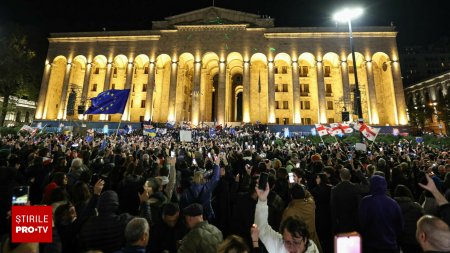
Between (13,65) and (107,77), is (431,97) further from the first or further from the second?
(13,65)

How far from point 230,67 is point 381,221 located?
140 ft

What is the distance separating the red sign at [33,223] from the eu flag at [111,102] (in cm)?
1005

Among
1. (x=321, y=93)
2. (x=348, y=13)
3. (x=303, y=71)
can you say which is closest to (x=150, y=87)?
(x=303, y=71)

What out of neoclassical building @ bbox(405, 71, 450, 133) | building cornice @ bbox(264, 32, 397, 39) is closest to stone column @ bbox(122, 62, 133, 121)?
building cornice @ bbox(264, 32, 397, 39)

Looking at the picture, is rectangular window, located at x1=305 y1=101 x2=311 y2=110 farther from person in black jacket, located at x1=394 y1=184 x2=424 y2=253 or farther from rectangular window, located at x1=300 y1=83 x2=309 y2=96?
person in black jacket, located at x1=394 y1=184 x2=424 y2=253

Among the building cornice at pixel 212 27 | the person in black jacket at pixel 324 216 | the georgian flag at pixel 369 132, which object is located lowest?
the person in black jacket at pixel 324 216

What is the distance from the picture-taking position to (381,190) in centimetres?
389

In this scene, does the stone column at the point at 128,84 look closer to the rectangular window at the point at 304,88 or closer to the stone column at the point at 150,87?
the stone column at the point at 150,87

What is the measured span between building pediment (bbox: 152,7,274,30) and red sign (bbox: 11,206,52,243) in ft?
135

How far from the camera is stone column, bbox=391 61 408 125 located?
35.8 meters

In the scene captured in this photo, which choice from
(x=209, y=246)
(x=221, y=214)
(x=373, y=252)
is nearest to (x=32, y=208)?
(x=209, y=246)

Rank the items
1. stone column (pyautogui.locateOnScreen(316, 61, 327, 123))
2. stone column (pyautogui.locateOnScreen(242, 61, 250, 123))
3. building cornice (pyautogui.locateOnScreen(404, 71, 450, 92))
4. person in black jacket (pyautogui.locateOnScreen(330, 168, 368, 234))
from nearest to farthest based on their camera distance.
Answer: person in black jacket (pyautogui.locateOnScreen(330, 168, 368, 234))
stone column (pyautogui.locateOnScreen(316, 61, 327, 123))
stone column (pyautogui.locateOnScreen(242, 61, 250, 123))
building cornice (pyautogui.locateOnScreen(404, 71, 450, 92))

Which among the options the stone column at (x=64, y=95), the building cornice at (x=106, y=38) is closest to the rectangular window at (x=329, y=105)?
the building cornice at (x=106, y=38)

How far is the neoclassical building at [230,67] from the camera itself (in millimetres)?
38125
